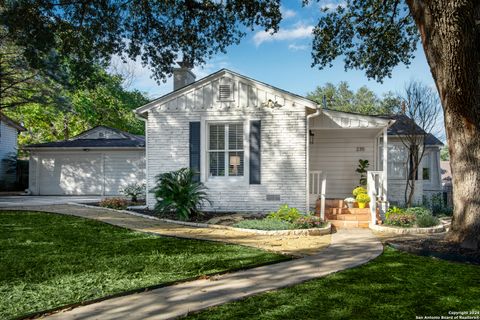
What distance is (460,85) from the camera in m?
5.77

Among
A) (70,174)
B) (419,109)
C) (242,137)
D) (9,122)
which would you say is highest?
(9,122)

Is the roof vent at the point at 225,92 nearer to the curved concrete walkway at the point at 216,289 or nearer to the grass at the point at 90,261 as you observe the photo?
the grass at the point at 90,261

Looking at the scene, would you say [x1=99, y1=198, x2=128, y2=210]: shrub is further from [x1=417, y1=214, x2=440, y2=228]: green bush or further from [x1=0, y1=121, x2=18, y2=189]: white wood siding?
[x1=0, y1=121, x2=18, y2=189]: white wood siding

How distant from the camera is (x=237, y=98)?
33.3 feet

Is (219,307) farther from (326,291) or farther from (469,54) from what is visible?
(469,54)

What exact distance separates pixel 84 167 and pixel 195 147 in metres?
10.1

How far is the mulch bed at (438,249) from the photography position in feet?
17.8

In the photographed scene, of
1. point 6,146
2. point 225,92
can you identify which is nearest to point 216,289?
point 225,92

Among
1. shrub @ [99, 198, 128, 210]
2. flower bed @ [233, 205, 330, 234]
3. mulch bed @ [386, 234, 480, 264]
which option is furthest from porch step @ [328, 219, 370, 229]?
shrub @ [99, 198, 128, 210]

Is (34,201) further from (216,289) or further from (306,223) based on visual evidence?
(216,289)

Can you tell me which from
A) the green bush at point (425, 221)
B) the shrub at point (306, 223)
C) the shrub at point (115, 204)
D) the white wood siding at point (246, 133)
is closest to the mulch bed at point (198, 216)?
the white wood siding at point (246, 133)

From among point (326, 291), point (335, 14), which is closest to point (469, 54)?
point (326, 291)

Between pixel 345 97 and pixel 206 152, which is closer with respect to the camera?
pixel 206 152

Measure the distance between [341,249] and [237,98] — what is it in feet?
18.2
